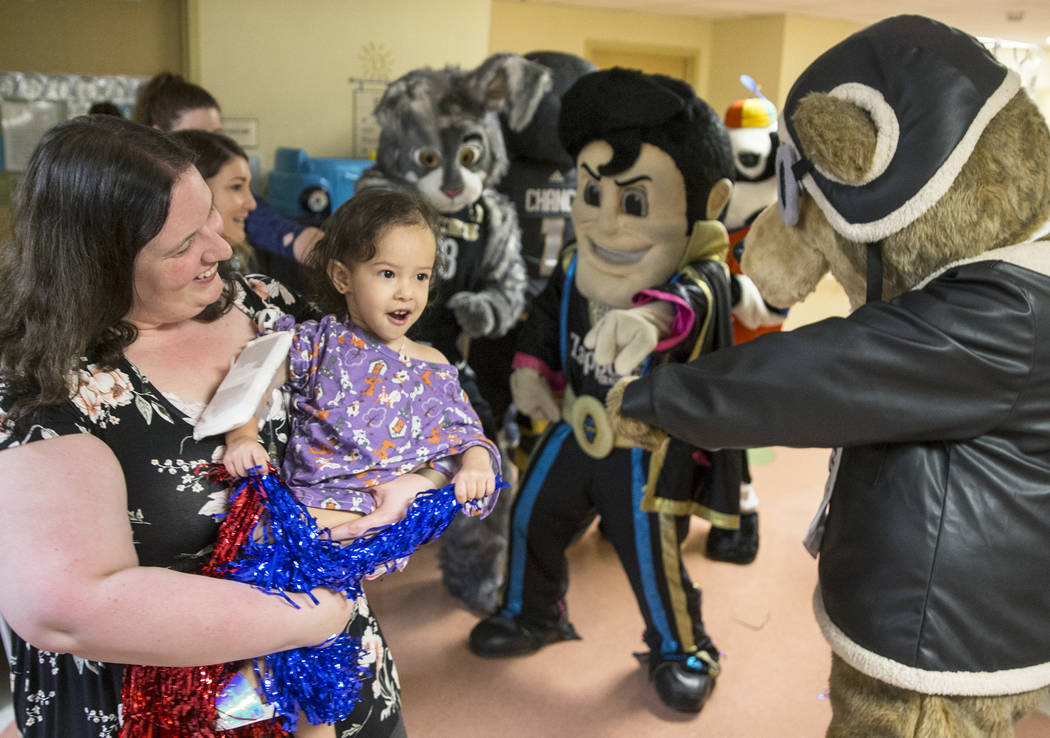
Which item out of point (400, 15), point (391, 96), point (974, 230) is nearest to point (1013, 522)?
point (974, 230)

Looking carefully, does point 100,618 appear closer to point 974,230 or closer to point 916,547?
point 916,547

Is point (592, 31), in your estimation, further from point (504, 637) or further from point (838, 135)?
point (838, 135)

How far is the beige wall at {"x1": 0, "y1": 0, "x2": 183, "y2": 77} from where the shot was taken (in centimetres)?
273

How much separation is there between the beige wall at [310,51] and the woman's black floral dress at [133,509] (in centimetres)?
238

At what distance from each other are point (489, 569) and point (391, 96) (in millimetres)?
1355

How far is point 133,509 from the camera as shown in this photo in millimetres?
976

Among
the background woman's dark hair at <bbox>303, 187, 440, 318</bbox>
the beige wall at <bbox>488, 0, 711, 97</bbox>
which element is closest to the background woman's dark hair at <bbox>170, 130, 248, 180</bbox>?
the background woman's dark hair at <bbox>303, 187, 440, 318</bbox>

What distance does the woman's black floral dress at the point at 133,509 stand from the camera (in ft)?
3.18

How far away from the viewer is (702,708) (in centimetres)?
201

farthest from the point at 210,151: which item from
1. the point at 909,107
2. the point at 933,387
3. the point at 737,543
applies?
the point at 737,543

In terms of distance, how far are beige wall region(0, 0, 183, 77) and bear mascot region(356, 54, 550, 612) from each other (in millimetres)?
1144

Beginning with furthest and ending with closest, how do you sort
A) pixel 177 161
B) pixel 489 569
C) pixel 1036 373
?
pixel 489 569 < pixel 1036 373 < pixel 177 161

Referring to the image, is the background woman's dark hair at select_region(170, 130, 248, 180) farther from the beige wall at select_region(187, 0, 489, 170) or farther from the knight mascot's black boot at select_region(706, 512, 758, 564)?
the knight mascot's black boot at select_region(706, 512, 758, 564)

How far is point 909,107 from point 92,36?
278 cm
